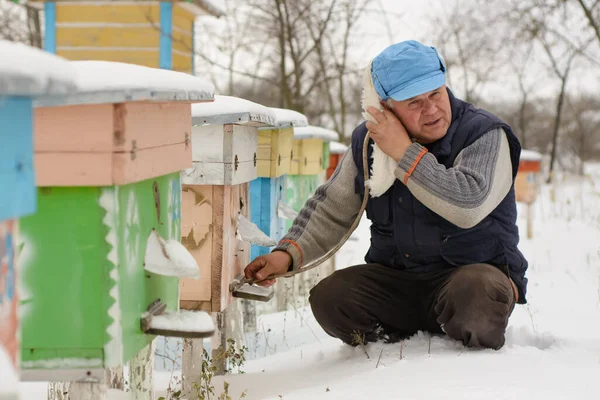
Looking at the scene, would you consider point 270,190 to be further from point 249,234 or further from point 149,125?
point 149,125

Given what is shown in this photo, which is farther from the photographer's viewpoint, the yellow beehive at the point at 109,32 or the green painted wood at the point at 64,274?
the yellow beehive at the point at 109,32

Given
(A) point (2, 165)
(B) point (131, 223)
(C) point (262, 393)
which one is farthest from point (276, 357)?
(A) point (2, 165)

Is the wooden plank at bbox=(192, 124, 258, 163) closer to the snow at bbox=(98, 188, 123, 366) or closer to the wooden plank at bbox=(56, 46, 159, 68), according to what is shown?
the snow at bbox=(98, 188, 123, 366)

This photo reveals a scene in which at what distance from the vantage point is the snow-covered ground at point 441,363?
8.38 feet

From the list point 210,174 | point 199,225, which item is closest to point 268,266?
point 199,225

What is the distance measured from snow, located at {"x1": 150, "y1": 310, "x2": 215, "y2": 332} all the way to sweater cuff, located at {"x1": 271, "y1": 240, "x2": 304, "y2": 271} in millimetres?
1055

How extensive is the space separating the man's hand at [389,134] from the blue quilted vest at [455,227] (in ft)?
0.80

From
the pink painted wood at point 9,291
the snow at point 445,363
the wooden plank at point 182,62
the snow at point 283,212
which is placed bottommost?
the snow at point 445,363

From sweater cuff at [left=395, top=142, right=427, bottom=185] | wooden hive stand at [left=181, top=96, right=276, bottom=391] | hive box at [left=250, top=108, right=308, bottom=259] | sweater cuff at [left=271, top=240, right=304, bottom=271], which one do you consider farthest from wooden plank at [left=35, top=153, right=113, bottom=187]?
hive box at [left=250, top=108, right=308, bottom=259]

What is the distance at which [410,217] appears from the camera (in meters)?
3.34

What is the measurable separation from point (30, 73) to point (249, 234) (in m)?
2.40

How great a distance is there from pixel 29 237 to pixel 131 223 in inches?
11.7

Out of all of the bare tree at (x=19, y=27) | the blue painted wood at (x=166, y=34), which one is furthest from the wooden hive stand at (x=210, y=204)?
the bare tree at (x=19, y=27)

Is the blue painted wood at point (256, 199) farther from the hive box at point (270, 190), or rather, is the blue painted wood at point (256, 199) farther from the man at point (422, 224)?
the man at point (422, 224)
